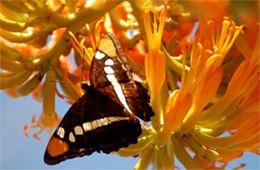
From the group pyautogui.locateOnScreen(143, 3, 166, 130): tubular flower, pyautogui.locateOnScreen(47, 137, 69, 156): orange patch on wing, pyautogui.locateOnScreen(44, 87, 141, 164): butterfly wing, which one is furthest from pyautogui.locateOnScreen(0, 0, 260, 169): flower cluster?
pyautogui.locateOnScreen(47, 137, 69, 156): orange patch on wing

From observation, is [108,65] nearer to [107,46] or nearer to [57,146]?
[107,46]

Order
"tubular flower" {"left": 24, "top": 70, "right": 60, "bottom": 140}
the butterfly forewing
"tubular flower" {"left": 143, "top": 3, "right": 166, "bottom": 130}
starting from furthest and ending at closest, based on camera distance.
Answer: "tubular flower" {"left": 24, "top": 70, "right": 60, "bottom": 140}
the butterfly forewing
"tubular flower" {"left": 143, "top": 3, "right": 166, "bottom": 130}

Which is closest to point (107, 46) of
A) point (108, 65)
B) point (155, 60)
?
point (108, 65)

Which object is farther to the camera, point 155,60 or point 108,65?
point 108,65

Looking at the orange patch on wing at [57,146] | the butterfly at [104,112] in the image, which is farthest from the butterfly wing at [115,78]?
the orange patch on wing at [57,146]

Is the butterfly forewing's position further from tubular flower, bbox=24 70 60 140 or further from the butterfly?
tubular flower, bbox=24 70 60 140

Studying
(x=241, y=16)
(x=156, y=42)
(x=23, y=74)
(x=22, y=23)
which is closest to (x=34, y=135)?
(x=23, y=74)

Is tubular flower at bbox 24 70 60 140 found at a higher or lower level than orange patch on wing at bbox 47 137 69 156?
higher
